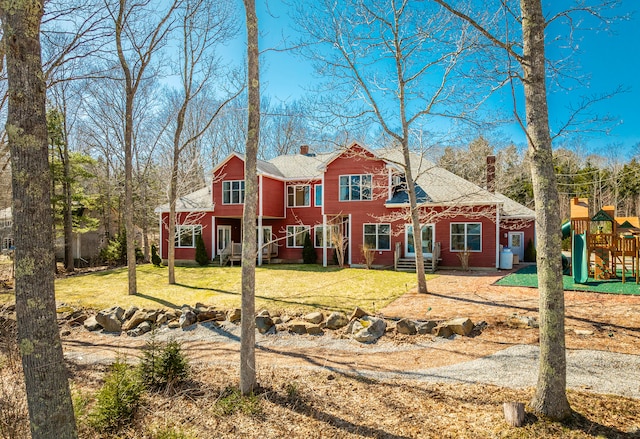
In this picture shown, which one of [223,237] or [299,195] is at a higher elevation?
[299,195]

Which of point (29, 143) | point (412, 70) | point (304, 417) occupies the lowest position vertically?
point (304, 417)

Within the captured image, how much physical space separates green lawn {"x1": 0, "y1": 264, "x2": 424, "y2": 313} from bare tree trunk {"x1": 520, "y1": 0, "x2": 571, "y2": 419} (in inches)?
234

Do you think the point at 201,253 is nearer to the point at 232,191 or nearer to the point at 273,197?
the point at 232,191

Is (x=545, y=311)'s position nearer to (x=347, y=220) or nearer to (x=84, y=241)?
(x=347, y=220)

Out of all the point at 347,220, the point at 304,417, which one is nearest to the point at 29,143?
the point at 304,417

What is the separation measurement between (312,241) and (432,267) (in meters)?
7.18

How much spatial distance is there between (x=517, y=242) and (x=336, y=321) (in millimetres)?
16643

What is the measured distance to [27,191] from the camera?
114 inches

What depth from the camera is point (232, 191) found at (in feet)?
69.5

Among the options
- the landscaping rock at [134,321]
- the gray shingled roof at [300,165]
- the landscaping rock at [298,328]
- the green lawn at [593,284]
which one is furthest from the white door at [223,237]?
the green lawn at [593,284]

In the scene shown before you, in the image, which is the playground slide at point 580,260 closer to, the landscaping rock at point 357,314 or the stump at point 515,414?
the landscaping rock at point 357,314

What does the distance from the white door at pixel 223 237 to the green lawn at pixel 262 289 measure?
3.74 meters

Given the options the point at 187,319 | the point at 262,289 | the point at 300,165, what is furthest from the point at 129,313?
the point at 300,165

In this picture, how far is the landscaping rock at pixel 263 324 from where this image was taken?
8727 millimetres
